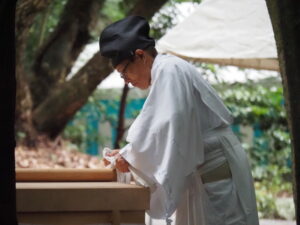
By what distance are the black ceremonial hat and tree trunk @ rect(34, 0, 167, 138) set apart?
6453mm

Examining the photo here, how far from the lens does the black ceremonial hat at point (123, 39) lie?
3312mm

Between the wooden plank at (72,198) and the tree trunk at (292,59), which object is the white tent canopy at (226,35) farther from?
the wooden plank at (72,198)

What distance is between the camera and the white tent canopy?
6574mm

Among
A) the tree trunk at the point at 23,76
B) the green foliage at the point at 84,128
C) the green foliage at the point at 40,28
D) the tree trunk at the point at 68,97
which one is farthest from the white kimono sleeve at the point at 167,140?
the green foliage at the point at 84,128

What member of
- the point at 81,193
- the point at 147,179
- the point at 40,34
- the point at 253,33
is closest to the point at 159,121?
the point at 147,179

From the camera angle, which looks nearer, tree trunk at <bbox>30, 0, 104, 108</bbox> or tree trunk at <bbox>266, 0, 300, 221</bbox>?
tree trunk at <bbox>266, 0, 300, 221</bbox>

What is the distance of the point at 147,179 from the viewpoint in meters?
3.18

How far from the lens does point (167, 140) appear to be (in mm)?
3141

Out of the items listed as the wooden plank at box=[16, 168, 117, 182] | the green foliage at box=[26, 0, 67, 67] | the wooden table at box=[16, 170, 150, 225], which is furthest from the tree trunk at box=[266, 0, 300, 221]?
the green foliage at box=[26, 0, 67, 67]

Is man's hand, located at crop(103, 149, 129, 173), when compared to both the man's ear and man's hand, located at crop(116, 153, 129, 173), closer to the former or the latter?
man's hand, located at crop(116, 153, 129, 173)

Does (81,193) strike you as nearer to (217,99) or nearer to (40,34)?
(217,99)

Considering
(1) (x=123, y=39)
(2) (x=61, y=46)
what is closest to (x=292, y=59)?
(1) (x=123, y=39)
